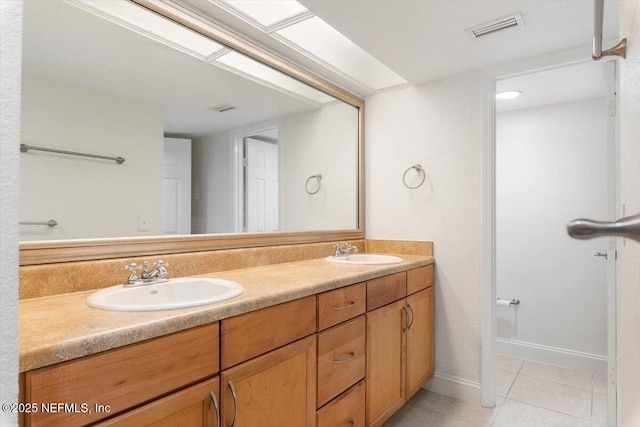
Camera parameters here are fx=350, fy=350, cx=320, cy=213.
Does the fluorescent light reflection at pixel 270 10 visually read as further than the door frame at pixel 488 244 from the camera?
No

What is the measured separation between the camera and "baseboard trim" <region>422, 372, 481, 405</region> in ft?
7.31

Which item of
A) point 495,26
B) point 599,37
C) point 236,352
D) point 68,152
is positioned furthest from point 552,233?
point 68,152

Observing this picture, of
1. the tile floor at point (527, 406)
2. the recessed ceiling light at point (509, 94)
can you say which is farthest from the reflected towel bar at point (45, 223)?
the recessed ceiling light at point (509, 94)

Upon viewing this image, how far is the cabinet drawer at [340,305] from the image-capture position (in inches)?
57.4

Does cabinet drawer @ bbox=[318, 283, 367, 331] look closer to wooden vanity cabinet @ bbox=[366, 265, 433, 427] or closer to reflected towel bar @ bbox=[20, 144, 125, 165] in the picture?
wooden vanity cabinet @ bbox=[366, 265, 433, 427]

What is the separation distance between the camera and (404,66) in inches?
87.3

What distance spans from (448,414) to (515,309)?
1.37 meters

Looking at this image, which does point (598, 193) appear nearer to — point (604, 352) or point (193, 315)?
point (604, 352)

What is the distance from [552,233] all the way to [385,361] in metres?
1.99

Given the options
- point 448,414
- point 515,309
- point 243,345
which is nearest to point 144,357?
point 243,345

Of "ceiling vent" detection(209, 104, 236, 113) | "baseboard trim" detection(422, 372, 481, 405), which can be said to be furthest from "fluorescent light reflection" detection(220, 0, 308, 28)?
"baseboard trim" detection(422, 372, 481, 405)

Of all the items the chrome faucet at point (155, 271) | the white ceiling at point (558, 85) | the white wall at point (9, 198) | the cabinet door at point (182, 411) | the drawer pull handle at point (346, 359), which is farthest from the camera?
the white ceiling at point (558, 85)

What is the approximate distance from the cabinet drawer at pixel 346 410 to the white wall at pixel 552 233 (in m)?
1.97

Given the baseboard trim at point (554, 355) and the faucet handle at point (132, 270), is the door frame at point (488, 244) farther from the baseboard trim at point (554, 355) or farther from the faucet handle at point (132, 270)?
the faucet handle at point (132, 270)
